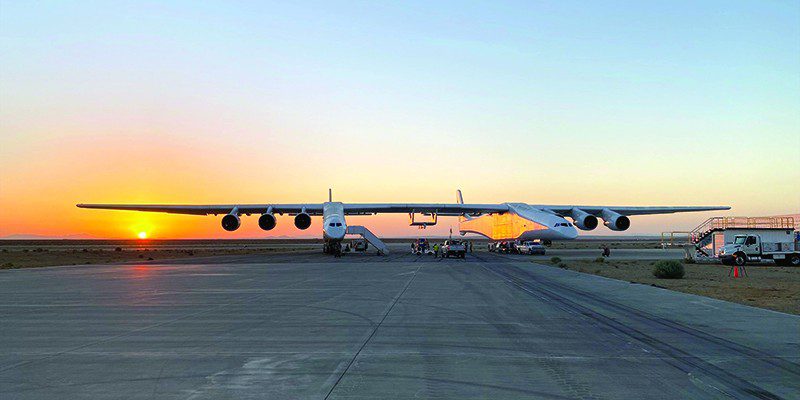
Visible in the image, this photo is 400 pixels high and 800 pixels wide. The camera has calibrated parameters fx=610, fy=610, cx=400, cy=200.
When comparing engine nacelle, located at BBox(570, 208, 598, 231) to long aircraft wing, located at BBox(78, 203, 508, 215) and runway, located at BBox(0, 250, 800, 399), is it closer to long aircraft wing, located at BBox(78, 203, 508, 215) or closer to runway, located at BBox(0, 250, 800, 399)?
long aircraft wing, located at BBox(78, 203, 508, 215)

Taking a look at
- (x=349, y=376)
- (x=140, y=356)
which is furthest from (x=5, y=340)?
(x=349, y=376)

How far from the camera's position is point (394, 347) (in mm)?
8984

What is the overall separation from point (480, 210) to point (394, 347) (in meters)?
56.3

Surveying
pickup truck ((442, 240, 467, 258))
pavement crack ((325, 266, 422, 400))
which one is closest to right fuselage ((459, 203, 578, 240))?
pickup truck ((442, 240, 467, 258))

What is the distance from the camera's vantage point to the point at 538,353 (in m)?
8.55

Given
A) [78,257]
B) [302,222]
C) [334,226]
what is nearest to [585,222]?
[334,226]

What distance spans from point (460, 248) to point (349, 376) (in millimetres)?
41260

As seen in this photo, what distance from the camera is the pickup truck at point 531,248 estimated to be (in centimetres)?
5369

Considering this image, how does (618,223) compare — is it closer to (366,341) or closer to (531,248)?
(531,248)

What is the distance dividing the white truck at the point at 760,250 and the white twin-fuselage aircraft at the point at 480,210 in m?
13.2

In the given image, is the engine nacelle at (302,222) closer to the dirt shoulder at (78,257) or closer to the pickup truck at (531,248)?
the dirt shoulder at (78,257)

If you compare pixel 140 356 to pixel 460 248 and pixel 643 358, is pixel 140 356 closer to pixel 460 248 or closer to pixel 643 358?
pixel 643 358

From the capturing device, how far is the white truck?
115 feet

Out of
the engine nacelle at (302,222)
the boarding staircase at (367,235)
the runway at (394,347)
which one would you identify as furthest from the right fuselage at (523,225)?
the runway at (394,347)
